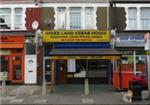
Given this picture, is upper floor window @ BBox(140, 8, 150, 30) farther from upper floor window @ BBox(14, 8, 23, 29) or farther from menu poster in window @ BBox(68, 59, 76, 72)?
upper floor window @ BBox(14, 8, 23, 29)

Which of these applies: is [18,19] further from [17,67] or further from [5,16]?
[17,67]

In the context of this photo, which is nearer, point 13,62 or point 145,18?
point 145,18

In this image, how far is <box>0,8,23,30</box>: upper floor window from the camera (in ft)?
107

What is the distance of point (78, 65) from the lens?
32.9 meters

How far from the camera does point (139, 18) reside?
3269 centimetres

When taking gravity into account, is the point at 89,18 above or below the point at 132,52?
above

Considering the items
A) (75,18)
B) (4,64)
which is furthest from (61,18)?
(4,64)

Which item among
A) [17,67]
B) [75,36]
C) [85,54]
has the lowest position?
[17,67]

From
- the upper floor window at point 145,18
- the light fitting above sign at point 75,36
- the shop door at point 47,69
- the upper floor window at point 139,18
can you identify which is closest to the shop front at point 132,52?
the upper floor window at point 139,18

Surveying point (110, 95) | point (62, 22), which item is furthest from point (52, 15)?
point (110, 95)

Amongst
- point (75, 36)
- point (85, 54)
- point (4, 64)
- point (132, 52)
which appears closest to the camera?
point (85, 54)

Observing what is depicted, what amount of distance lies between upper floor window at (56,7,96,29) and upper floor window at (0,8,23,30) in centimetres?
285

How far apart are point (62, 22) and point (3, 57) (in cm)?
515

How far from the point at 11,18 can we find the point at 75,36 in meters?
5.44
